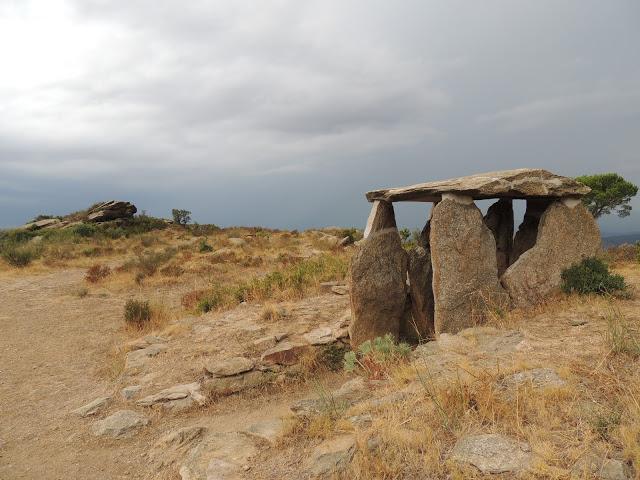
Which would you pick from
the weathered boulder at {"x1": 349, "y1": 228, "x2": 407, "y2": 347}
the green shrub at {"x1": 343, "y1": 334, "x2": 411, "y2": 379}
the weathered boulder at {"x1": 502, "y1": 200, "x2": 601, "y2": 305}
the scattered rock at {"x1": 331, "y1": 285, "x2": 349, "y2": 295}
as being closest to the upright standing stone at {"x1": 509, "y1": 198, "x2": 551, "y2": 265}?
the weathered boulder at {"x1": 502, "y1": 200, "x2": 601, "y2": 305}

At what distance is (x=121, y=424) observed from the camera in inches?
273

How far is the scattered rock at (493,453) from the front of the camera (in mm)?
3773

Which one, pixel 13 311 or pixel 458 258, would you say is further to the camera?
pixel 13 311

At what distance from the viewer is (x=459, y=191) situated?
8.12 meters

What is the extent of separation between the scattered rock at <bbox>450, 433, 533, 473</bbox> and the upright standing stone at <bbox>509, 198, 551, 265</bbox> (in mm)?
6345

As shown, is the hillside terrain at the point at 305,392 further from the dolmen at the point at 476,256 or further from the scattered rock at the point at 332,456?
the dolmen at the point at 476,256

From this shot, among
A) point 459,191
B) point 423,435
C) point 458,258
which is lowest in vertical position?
point 423,435

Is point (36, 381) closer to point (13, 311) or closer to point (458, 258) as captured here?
point (13, 311)

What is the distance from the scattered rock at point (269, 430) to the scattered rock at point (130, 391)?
3009 mm

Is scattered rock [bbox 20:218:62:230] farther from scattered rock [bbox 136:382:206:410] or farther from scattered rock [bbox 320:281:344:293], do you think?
scattered rock [bbox 136:382:206:410]

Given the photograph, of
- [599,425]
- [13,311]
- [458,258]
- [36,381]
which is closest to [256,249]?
[13,311]

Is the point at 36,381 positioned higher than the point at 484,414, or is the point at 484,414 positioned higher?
the point at 484,414

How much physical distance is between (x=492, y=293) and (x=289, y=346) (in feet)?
12.3

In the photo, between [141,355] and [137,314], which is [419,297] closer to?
[141,355]
